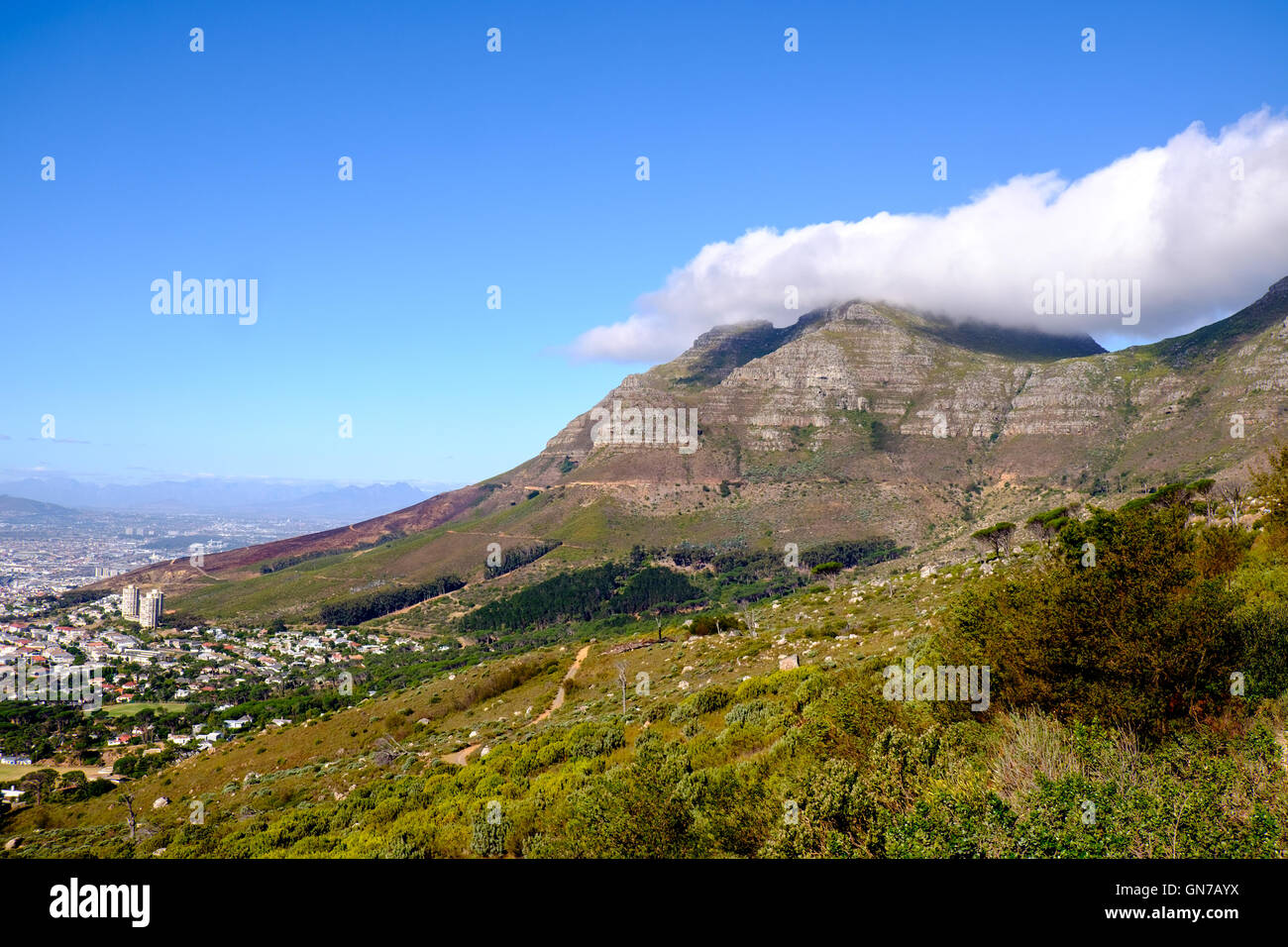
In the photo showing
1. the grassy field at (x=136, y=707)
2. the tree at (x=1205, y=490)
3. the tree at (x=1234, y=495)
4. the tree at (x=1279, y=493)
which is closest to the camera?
the tree at (x=1279, y=493)

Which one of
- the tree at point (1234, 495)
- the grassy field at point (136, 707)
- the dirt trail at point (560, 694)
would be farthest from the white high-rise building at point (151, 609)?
the tree at point (1234, 495)

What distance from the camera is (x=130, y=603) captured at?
12700 cm

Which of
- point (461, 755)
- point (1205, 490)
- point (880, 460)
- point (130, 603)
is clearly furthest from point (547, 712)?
point (130, 603)

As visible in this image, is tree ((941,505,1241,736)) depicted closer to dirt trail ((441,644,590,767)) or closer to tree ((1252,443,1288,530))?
tree ((1252,443,1288,530))

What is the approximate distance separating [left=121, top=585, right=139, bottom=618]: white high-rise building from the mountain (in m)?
8.95

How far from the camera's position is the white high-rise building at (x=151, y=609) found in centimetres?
12119

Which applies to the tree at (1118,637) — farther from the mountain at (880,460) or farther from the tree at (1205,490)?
the mountain at (880,460)

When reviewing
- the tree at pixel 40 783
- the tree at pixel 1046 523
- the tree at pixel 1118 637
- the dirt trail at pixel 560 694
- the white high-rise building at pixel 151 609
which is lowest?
the white high-rise building at pixel 151 609

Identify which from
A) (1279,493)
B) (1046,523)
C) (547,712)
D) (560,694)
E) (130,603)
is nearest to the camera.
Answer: (1279,493)

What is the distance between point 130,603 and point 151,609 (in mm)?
8025

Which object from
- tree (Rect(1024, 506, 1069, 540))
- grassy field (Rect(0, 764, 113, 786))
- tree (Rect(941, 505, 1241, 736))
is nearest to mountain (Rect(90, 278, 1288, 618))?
tree (Rect(1024, 506, 1069, 540))

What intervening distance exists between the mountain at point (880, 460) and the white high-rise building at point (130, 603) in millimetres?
8945

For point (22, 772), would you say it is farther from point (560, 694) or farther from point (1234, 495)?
point (1234, 495)

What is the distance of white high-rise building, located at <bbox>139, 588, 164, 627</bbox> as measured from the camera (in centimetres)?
12119
